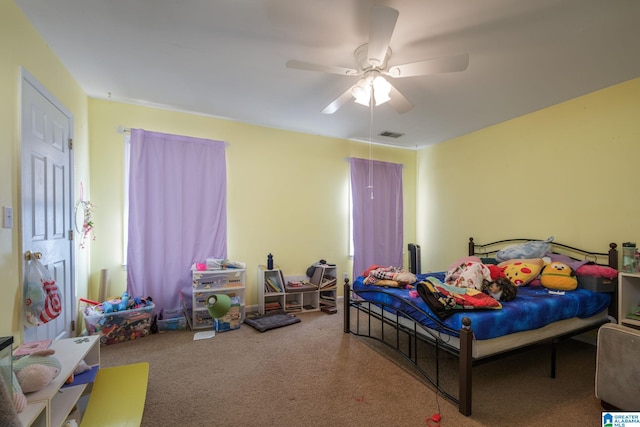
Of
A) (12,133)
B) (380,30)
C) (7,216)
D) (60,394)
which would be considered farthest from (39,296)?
(380,30)

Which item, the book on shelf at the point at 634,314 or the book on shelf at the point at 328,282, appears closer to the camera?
the book on shelf at the point at 634,314

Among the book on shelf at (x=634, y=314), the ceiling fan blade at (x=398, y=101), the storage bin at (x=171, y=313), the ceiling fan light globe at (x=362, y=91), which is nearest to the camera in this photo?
the ceiling fan light globe at (x=362, y=91)

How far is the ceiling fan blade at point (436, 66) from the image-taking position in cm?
187

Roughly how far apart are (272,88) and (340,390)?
2.82 metres

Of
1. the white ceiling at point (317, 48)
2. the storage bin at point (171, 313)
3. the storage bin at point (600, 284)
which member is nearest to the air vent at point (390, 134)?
the white ceiling at point (317, 48)

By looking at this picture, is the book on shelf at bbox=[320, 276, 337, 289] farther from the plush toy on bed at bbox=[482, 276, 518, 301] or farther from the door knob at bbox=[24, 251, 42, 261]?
the door knob at bbox=[24, 251, 42, 261]

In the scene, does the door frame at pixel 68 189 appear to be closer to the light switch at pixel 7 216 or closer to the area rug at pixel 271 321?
the light switch at pixel 7 216

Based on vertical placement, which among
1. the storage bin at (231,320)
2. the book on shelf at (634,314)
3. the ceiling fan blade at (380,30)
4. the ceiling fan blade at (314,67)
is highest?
the ceiling fan blade at (380,30)

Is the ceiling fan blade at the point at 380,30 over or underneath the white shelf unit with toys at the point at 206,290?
over

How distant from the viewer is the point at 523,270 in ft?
9.58

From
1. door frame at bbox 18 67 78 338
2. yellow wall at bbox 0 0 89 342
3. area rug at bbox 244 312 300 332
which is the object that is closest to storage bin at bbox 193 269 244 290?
area rug at bbox 244 312 300 332

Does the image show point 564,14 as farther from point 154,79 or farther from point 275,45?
point 154,79

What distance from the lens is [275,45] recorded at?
224 cm

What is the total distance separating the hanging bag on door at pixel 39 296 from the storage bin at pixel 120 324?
0.90 metres
